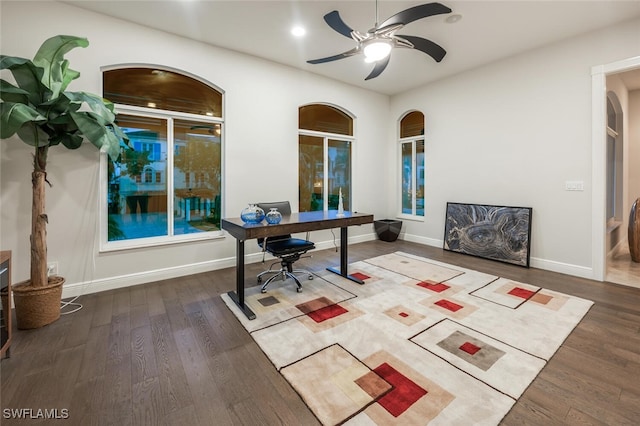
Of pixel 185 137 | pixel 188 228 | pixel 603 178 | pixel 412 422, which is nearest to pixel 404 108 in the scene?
pixel 603 178

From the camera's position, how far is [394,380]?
1.80 metres

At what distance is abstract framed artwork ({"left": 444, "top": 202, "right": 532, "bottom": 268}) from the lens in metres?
4.20

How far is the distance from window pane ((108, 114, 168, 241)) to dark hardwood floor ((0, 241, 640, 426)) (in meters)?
0.97

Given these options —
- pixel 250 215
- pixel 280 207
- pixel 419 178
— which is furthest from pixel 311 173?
pixel 250 215

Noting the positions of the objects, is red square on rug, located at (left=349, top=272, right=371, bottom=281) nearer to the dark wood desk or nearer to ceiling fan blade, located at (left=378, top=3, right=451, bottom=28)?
the dark wood desk

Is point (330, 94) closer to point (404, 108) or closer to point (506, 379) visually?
point (404, 108)

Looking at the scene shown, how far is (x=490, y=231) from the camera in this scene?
4547 mm

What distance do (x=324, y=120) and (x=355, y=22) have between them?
2137 millimetres

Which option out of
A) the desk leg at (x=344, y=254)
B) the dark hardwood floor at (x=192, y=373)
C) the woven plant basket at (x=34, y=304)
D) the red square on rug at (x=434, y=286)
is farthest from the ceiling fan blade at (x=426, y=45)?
the woven plant basket at (x=34, y=304)

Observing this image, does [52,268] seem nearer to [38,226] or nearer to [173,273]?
[38,226]

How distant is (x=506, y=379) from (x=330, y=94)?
4.81m

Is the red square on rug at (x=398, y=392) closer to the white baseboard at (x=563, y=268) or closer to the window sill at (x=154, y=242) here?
the window sill at (x=154, y=242)

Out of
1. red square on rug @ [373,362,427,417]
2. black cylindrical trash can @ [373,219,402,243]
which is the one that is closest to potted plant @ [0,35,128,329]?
red square on rug @ [373,362,427,417]

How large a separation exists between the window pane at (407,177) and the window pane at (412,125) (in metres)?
0.22
